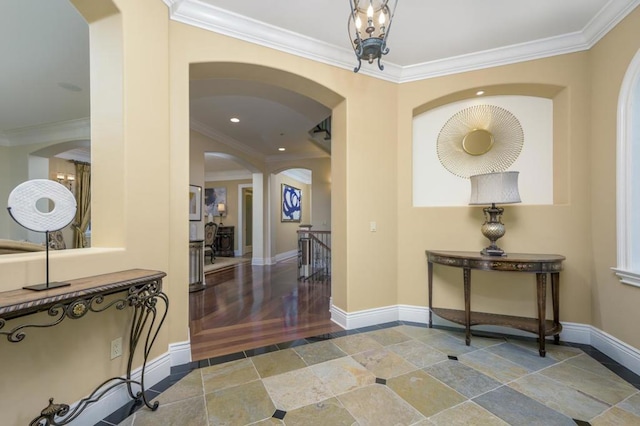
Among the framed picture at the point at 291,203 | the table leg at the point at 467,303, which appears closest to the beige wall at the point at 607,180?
the table leg at the point at 467,303

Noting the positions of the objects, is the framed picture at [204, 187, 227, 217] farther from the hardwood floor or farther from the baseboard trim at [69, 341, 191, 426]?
the baseboard trim at [69, 341, 191, 426]

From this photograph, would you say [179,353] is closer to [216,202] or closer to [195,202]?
[195,202]

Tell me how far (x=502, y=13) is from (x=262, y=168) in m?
5.79

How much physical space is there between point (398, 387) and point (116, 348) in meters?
1.94

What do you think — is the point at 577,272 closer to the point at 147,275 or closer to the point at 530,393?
the point at 530,393

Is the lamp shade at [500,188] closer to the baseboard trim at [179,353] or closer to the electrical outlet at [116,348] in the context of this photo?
the baseboard trim at [179,353]

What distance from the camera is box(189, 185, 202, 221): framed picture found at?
518 centimetres

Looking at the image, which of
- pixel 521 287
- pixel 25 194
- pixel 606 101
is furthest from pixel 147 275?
pixel 606 101

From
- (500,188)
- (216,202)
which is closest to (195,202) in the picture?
(216,202)

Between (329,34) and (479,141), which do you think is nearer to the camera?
(329,34)

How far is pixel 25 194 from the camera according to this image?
1312 millimetres

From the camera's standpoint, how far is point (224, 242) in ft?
30.0

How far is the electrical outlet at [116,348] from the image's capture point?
1.75 metres

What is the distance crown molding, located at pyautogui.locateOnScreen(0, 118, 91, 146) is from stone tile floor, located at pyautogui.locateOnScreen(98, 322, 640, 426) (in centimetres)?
554
